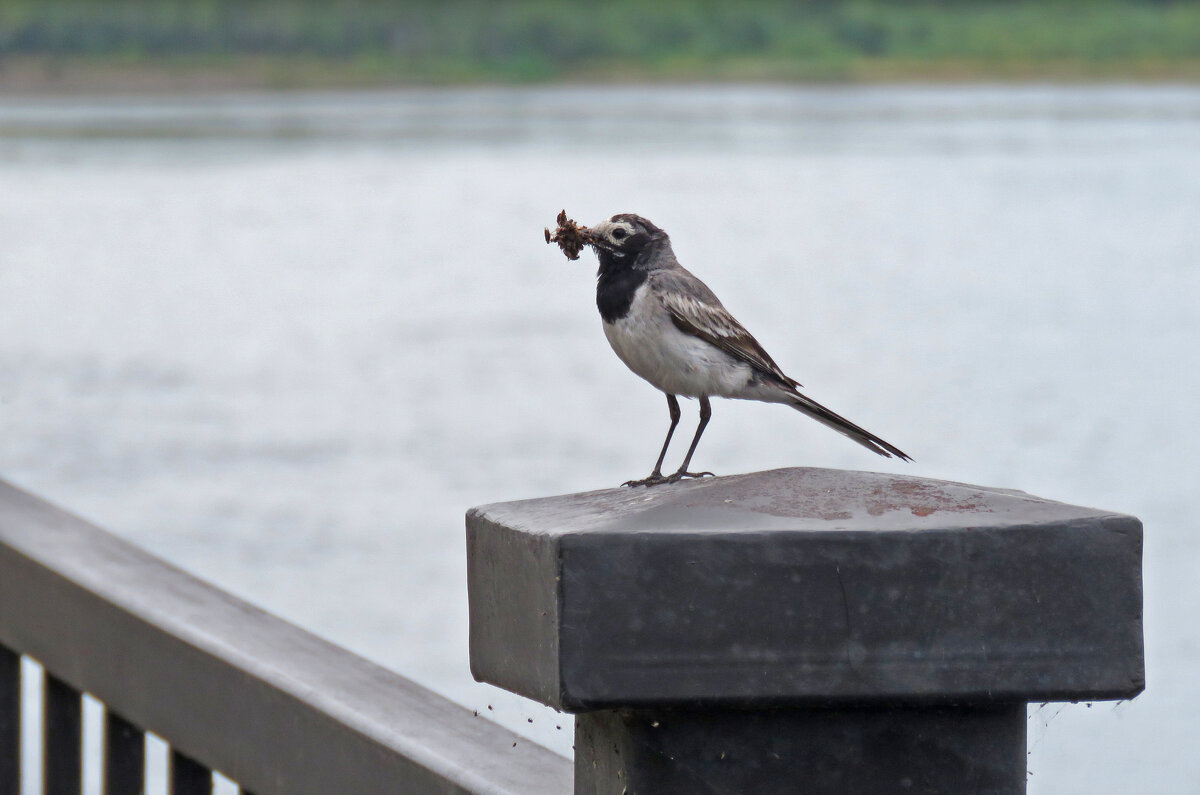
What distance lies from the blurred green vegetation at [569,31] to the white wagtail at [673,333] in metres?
16.5

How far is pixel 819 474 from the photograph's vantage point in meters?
1.30

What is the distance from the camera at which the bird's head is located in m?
2.17

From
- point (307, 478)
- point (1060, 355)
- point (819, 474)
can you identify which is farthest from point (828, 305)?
point (819, 474)

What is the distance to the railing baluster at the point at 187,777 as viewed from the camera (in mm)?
1993

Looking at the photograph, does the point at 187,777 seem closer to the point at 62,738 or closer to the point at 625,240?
the point at 62,738

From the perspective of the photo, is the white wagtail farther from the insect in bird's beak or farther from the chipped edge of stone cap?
the chipped edge of stone cap

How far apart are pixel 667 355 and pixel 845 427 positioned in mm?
269

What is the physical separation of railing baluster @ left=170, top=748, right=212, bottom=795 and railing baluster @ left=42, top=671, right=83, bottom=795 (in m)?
0.36

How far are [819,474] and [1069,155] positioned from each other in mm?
22656

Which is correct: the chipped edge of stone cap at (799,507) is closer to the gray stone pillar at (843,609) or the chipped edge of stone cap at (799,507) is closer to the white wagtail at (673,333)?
the gray stone pillar at (843,609)

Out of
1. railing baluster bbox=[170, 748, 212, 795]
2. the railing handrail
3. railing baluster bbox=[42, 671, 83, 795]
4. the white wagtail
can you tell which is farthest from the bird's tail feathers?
railing baluster bbox=[42, 671, 83, 795]

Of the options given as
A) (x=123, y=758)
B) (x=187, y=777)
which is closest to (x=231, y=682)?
(x=187, y=777)

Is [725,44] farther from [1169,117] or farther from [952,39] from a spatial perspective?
[1169,117]

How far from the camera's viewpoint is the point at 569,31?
801 inches
